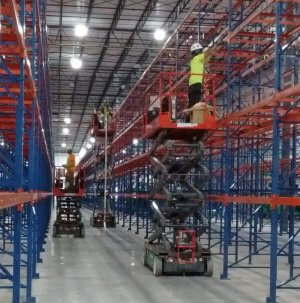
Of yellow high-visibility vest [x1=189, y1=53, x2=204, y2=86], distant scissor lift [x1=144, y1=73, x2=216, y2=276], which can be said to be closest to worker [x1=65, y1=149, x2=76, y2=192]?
distant scissor lift [x1=144, y1=73, x2=216, y2=276]

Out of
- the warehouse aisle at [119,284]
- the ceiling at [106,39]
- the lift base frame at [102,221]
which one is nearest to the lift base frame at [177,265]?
the warehouse aisle at [119,284]

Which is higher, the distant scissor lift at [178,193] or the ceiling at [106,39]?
the ceiling at [106,39]

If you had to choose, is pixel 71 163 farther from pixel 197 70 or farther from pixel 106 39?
pixel 197 70

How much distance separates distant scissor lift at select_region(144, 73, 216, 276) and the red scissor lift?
9.35 m

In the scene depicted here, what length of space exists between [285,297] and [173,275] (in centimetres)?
340

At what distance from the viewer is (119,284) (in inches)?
520

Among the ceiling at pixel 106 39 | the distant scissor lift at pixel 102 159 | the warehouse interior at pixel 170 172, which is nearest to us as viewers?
the warehouse interior at pixel 170 172

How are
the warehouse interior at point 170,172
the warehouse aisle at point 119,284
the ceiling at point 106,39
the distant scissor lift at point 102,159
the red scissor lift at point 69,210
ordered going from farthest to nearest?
the distant scissor lift at point 102,159
the ceiling at point 106,39
the red scissor lift at point 69,210
the warehouse aisle at point 119,284
the warehouse interior at point 170,172

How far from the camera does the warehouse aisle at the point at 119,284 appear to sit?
11.6 meters

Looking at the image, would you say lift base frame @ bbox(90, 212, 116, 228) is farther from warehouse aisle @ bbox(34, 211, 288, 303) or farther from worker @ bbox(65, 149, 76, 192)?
warehouse aisle @ bbox(34, 211, 288, 303)

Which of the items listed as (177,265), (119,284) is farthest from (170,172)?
(119,284)

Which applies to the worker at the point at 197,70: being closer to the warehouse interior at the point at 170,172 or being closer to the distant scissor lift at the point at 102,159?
the warehouse interior at the point at 170,172

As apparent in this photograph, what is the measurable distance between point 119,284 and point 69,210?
11594 millimetres

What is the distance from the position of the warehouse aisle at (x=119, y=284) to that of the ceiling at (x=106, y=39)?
10140mm
